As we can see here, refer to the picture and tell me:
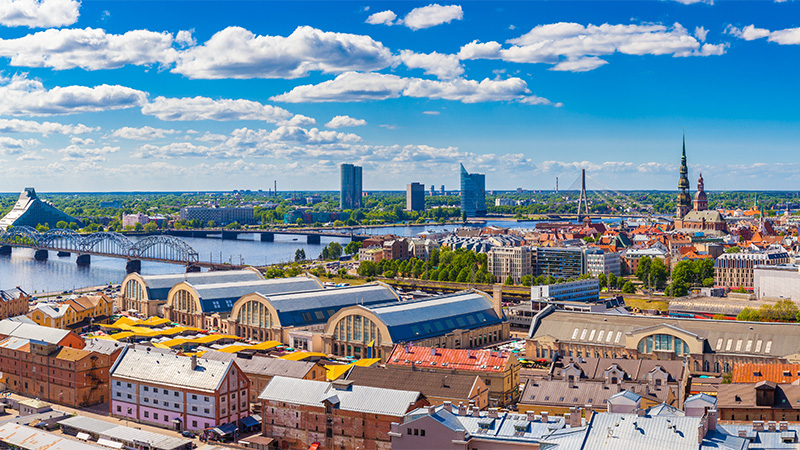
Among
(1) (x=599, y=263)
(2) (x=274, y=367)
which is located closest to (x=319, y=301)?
(2) (x=274, y=367)

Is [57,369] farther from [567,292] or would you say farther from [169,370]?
[567,292]

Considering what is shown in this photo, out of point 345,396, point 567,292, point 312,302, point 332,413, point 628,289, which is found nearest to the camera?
point 332,413

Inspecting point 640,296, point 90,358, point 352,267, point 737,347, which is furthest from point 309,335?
point 352,267

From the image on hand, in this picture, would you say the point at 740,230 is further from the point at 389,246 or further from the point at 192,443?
the point at 192,443

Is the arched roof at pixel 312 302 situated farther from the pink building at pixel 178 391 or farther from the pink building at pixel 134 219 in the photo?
the pink building at pixel 134 219

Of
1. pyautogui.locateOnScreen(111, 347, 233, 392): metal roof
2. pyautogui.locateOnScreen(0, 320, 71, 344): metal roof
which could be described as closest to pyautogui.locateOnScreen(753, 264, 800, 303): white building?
pyautogui.locateOnScreen(111, 347, 233, 392): metal roof
